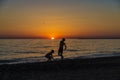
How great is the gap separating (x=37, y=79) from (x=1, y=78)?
178cm

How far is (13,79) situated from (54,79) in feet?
6.41

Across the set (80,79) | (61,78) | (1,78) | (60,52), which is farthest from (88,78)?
(60,52)

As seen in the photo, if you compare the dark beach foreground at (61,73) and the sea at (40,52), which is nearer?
the dark beach foreground at (61,73)

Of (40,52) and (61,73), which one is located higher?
(61,73)

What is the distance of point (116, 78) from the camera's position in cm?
1230

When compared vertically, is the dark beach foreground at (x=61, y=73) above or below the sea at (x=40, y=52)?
above

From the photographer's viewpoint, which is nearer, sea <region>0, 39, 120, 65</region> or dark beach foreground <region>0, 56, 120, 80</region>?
dark beach foreground <region>0, 56, 120, 80</region>

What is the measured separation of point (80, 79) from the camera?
1216cm

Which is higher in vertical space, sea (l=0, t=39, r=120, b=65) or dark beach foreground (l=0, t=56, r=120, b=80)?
dark beach foreground (l=0, t=56, r=120, b=80)

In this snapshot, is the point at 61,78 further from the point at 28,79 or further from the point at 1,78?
the point at 1,78

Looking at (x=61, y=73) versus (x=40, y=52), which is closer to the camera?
(x=61, y=73)

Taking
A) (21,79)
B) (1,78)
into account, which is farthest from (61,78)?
(1,78)

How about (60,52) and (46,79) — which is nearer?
(46,79)

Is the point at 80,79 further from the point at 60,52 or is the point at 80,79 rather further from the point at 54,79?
Answer: the point at 60,52
